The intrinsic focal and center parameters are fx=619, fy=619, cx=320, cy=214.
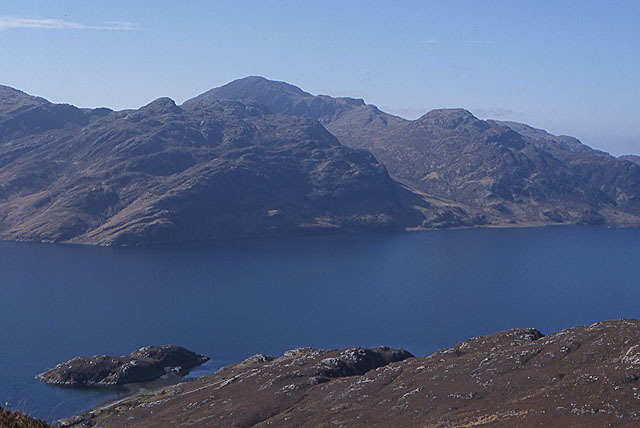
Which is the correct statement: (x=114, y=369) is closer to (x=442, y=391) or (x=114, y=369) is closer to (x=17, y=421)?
(x=442, y=391)

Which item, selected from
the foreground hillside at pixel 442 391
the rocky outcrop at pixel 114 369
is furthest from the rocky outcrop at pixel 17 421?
the rocky outcrop at pixel 114 369

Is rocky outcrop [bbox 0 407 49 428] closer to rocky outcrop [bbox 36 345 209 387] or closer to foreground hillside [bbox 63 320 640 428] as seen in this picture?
foreground hillside [bbox 63 320 640 428]

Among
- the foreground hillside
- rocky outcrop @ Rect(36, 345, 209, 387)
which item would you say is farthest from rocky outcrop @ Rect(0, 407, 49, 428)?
rocky outcrop @ Rect(36, 345, 209, 387)

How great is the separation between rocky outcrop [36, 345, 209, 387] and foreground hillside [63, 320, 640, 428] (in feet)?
60.3

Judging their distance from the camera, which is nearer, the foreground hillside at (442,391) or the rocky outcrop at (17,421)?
the rocky outcrop at (17,421)

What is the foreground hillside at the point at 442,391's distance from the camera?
194 ft

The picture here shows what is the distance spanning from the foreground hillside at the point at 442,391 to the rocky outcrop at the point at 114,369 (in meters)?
18.4

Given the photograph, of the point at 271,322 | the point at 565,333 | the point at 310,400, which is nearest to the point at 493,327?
the point at 271,322

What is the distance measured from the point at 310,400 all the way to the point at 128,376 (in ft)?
198

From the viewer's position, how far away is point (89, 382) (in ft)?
431

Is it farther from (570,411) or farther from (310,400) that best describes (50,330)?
(570,411)

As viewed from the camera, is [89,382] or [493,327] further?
[493,327]

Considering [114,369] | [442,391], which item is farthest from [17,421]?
[114,369]

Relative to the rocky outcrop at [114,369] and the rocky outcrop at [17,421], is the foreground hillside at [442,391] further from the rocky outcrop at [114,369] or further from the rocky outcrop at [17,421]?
the rocky outcrop at [17,421]
